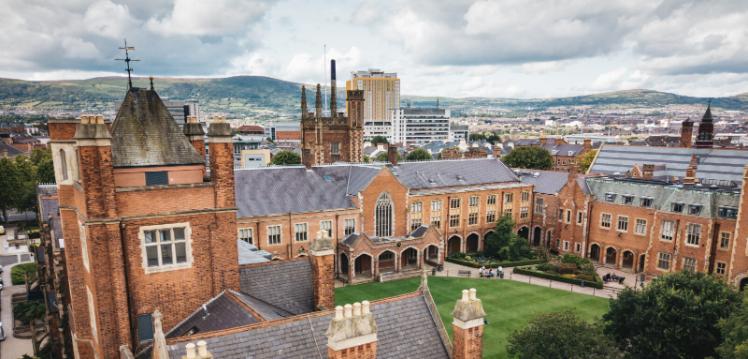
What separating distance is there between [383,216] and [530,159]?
55245 mm

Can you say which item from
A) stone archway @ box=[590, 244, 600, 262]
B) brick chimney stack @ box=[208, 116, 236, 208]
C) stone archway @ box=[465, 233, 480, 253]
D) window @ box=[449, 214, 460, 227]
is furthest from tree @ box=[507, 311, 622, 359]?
stone archway @ box=[465, 233, 480, 253]

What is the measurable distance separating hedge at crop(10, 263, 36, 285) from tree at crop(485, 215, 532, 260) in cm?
5395

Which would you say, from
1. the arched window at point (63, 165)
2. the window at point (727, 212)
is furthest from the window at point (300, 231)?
the window at point (727, 212)

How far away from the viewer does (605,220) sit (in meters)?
57.1

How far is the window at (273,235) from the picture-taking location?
4788 centimetres

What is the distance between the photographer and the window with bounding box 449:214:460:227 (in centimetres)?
6062

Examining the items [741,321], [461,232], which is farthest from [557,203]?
[741,321]

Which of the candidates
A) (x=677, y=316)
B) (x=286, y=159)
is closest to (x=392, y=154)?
(x=677, y=316)

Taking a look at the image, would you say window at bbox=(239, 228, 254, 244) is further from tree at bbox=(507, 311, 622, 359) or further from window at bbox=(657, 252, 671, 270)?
window at bbox=(657, 252, 671, 270)

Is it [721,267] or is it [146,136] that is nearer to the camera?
[146,136]

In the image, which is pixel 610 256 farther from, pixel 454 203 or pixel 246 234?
pixel 246 234

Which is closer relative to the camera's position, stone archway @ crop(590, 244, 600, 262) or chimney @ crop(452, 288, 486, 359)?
chimney @ crop(452, 288, 486, 359)

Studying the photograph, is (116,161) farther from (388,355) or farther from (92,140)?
(388,355)

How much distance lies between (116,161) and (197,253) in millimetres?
4783
